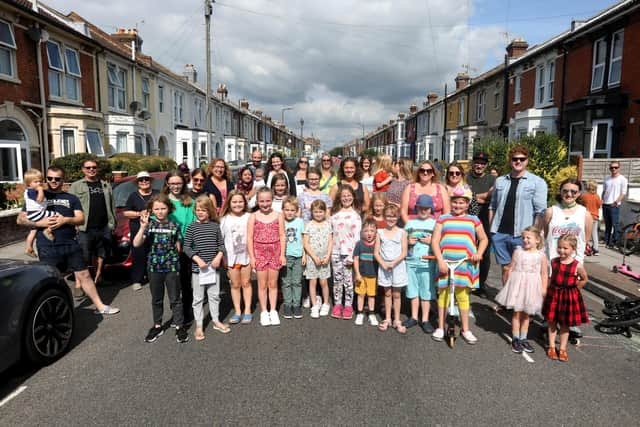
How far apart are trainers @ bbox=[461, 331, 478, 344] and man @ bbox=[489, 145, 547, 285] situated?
0.78 m

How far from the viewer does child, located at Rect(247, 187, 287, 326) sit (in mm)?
4777

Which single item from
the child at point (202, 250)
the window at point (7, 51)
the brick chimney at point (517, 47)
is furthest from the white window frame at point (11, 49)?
the brick chimney at point (517, 47)

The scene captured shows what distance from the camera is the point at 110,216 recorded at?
6051 mm

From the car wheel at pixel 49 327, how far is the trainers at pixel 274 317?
207 cm

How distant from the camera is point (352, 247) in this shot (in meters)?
5.01

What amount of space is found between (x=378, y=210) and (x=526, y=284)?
5.81 ft

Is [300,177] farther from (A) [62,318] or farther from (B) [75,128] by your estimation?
(B) [75,128]

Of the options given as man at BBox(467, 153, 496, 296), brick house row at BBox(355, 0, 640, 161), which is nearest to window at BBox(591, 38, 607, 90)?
brick house row at BBox(355, 0, 640, 161)

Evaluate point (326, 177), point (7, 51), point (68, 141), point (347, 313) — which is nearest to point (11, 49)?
point (7, 51)

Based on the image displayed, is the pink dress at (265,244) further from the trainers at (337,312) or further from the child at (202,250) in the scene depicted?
the trainers at (337,312)

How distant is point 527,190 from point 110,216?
5635 millimetres

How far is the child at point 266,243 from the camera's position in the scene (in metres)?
4.78

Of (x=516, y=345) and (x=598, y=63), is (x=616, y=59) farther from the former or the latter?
(x=516, y=345)

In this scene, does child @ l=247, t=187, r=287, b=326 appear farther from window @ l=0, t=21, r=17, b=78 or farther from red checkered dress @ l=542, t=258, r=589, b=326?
window @ l=0, t=21, r=17, b=78
